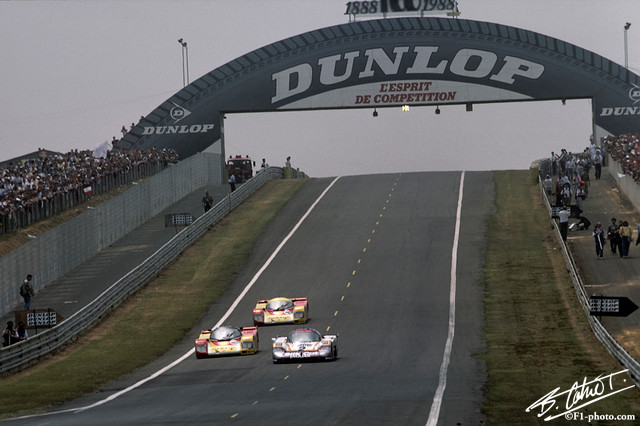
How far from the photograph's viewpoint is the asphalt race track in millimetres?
25078

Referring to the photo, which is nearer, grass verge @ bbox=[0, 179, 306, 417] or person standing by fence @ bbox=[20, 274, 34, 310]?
grass verge @ bbox=[0, 179, 306, 417]

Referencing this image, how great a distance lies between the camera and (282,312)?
141ft

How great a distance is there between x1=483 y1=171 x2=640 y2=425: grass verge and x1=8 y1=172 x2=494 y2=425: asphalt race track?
710mm

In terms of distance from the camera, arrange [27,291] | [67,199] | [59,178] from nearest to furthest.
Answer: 1. [27,291]
2. [67,199]
3. [59,178]

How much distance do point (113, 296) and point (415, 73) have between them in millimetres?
40246

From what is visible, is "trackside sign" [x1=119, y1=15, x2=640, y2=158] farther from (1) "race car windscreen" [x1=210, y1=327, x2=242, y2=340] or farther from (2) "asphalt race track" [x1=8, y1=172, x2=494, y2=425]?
(1) "race car windscreen" [x1=210, y1=327, x2=242, y2=340]

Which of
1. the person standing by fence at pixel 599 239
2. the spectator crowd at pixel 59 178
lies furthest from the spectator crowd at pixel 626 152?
the spectator crowd at pixel 59 178

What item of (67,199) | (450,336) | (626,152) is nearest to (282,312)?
(450,336)

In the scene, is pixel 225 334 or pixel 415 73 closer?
pixel 225 334

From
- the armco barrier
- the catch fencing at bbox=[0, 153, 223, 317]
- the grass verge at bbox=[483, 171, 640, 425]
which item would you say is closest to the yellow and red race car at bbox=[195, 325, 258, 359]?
the armco barrier

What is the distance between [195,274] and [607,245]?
1976cm

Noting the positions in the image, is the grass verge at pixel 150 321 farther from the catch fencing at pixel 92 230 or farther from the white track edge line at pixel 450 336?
the white track edge line at pixel 450 336

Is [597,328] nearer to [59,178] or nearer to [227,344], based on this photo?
[227,344]

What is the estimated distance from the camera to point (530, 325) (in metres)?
41.9
